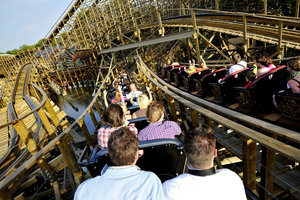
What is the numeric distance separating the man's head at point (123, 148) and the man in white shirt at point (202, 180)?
275 millimetres

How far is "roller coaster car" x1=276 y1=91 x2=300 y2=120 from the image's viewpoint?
2.17 metres

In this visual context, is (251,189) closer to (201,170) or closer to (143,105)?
(201,170)

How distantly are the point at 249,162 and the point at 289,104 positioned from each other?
4.34 ft

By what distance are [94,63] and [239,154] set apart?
19.1 m

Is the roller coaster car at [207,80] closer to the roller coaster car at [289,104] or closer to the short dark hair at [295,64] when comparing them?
the short dark hair at [295,64]

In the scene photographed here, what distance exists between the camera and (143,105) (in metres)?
3.04

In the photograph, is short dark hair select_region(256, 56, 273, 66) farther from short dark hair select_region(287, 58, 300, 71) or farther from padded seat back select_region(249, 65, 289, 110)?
short dark hair select_region(287, 58, 300, 71)

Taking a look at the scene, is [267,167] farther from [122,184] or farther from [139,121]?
[139,121]

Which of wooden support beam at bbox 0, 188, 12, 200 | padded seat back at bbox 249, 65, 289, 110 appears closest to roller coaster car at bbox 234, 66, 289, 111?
padded seat back at bbox 249, 65, 289, 110

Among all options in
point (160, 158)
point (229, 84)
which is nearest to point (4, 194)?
point (160, 158)

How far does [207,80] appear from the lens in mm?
4113

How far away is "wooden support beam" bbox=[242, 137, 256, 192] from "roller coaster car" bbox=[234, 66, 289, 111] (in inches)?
61.2

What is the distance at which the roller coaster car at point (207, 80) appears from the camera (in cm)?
403

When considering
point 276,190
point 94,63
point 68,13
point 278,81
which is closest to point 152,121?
point 276,190
